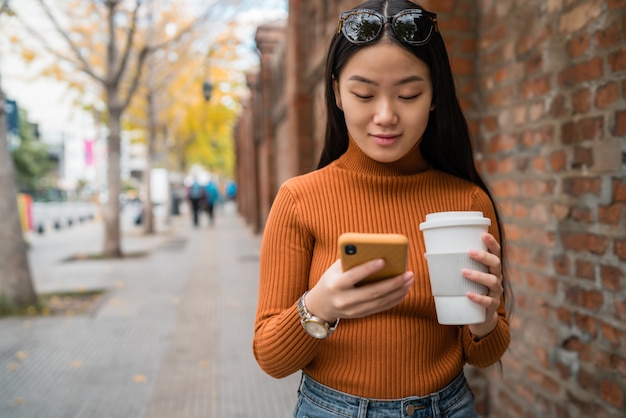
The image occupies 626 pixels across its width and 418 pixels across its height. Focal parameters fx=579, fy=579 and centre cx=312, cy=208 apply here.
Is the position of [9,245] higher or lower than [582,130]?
lower

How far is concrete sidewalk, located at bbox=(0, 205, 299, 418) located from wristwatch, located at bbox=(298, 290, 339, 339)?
2.90m

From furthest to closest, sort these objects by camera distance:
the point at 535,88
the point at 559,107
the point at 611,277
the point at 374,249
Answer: the point at 535,88 → the point at 559,107 → the point at 611,277 → the point at 374,249

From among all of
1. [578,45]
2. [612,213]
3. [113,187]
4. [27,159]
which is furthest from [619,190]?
[27,159]

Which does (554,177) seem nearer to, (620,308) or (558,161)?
(558,161)

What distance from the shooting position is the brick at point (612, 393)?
2379 mm

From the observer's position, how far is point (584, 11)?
2510 millimetres

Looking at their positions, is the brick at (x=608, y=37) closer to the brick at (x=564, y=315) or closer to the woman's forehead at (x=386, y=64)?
the brick at (x=564, y=315)

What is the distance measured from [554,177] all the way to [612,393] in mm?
1002

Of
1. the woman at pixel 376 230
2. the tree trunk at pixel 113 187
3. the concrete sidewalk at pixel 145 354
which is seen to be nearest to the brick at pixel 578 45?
the woman at pixel 376 230

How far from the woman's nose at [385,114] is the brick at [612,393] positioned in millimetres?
1711

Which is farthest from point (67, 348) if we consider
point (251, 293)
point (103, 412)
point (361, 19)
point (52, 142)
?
point (52, 142)

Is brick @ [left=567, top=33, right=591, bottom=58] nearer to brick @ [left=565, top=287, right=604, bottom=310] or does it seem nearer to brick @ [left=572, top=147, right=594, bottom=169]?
brick @ [left=572, top=147, right=594, bottom=169]

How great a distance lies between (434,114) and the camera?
5.33 feet

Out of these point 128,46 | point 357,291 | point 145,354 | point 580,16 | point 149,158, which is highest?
point 128,46
